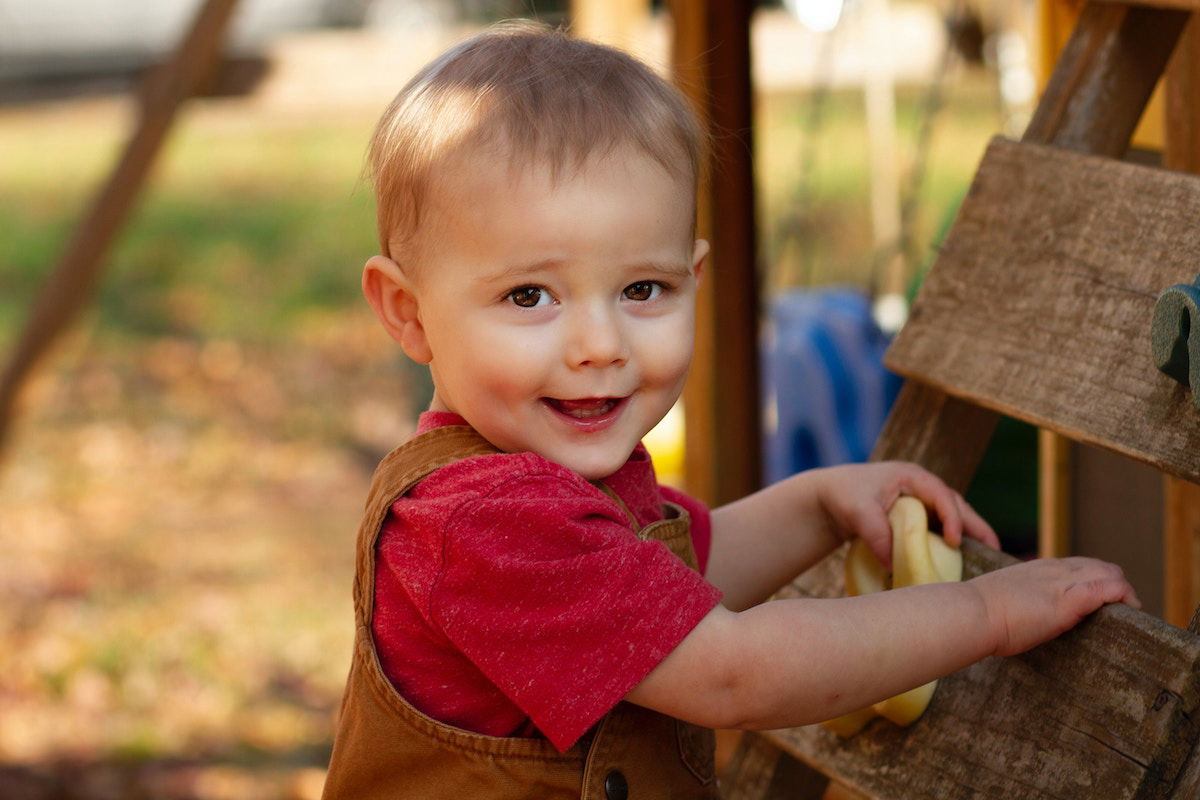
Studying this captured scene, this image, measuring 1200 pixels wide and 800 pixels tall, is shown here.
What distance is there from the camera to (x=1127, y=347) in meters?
1.54

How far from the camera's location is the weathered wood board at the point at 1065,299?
1.50 m

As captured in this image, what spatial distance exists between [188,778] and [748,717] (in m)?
2.93

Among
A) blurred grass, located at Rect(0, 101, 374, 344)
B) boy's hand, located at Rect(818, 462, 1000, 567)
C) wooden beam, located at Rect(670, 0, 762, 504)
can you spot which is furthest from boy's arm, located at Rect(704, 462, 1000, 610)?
blurred grass, located at Rect(0, 101, 374, 344)

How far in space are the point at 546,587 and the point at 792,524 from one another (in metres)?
0.62

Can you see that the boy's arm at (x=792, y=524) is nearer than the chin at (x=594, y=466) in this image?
No

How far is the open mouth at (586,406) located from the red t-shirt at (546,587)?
0.25 feet

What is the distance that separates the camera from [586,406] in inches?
60.1

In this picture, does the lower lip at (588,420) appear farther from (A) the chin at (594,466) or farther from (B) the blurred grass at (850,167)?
(B) the blurred grass at (850,167)

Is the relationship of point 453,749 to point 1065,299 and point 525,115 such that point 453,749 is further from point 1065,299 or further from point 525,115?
point 1065,299

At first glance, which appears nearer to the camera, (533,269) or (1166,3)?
(533,269)

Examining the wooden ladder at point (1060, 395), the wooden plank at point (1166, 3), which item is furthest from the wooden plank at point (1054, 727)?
the wooden plank at point (1166, 3)

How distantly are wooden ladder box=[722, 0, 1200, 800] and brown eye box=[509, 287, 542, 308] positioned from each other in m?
0.55

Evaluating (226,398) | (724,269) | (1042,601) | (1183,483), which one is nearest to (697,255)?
(1042,601)

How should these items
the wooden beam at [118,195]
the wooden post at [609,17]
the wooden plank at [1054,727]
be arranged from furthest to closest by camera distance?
the wooden post at [609,17] < the wooden beam at [118,195] < the wooden plank at [1054,727]
